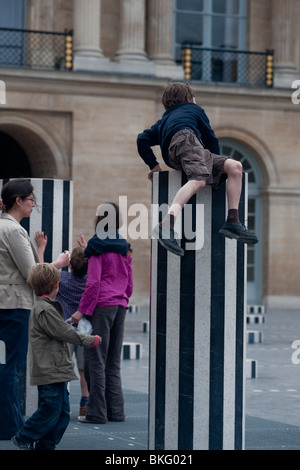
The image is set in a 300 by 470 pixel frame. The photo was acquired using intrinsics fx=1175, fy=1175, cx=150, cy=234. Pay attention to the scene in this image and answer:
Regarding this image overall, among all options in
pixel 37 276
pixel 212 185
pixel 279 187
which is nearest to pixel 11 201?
pixel 37 276

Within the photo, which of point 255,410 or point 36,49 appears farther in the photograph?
point 36,49

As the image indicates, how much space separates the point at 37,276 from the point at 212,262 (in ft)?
4.06

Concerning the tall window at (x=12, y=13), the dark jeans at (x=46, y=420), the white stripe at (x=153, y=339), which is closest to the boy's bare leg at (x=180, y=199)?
the white stripe at (x=153, y=339)

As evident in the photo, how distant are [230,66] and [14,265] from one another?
22.0 metres

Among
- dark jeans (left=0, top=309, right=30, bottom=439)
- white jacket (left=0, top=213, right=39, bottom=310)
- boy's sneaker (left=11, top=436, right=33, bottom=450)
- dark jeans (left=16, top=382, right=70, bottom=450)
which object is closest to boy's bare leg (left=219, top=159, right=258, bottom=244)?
dark jeans (left=16, top=382, right=70, bottom=450)

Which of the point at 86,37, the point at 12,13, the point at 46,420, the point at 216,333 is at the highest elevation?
the point at 12,13

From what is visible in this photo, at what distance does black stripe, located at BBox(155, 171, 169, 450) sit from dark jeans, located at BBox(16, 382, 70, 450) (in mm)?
758

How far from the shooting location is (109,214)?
9719 millimetres

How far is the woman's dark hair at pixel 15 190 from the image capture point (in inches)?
332

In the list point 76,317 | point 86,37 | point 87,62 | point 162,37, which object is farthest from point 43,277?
point 162,37

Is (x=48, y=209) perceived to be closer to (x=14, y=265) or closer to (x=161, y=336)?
(x=14, y=265)

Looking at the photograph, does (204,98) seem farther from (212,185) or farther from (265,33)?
(212,185)

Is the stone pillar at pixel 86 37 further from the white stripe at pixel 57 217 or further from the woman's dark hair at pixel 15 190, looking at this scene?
the woman's dark hair at pixel 15 190

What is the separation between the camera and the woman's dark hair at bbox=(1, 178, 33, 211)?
8430mm
